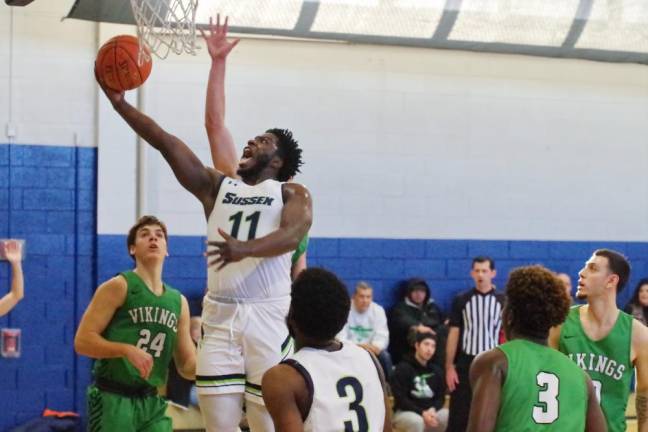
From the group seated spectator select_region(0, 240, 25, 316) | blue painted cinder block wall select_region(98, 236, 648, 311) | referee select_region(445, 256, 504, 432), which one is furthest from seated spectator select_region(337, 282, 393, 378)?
seated spectator select_region(0, 240, 25, 316)

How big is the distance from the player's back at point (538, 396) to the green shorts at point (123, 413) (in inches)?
97.0

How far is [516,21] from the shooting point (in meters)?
10.5

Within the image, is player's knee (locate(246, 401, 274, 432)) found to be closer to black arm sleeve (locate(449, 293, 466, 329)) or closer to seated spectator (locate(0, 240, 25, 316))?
seated spectator (locate(0, 240, 25, 316))

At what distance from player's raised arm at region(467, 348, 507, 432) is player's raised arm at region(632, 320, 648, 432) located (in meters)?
1.60

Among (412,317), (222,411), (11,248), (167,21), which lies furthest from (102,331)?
(412,317)

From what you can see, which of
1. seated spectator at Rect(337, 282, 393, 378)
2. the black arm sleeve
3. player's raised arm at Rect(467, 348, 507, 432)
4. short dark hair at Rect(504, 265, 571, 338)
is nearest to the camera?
player's raised arm at Rect(467, 348, 507, 432)

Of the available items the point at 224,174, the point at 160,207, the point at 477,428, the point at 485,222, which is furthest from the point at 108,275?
the point at 477,428

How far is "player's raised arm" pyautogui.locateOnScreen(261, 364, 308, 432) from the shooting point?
11.7 feet

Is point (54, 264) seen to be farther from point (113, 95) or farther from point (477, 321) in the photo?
point (113, 95)

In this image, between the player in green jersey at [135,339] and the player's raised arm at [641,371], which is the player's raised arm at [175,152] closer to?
the player in green jersey at [135,339]

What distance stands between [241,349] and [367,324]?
17.4 ft

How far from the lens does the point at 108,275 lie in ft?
32.5

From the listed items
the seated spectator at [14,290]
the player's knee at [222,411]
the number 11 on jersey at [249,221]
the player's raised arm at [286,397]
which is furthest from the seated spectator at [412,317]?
the player's raised arm at [286,397]

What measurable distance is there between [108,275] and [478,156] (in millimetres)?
4104
